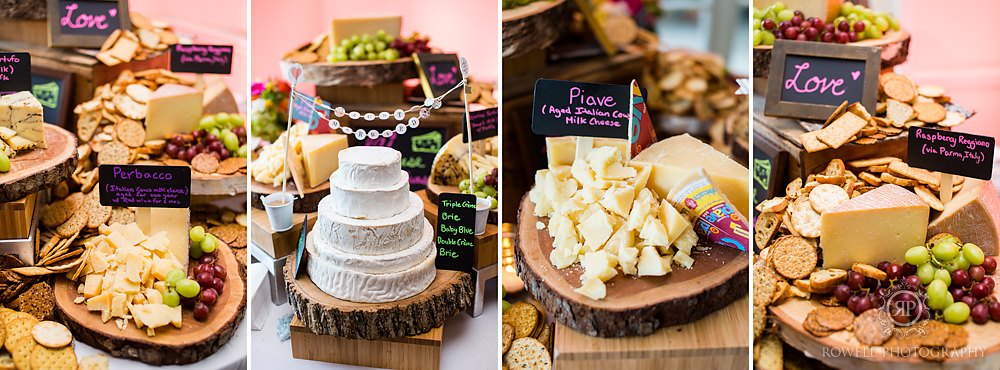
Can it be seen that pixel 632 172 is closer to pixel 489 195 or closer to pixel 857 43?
pixel 489 195

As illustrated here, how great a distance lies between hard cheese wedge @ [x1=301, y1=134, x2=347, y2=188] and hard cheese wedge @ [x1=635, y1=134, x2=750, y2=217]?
36.4 inches

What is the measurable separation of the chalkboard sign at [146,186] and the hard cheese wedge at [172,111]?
0.75 meters

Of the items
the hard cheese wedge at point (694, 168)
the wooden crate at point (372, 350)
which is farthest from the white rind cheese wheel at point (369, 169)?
the hard cheese wedge at point (694, 168)

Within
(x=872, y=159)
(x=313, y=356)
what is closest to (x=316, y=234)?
(x=313, y=356)

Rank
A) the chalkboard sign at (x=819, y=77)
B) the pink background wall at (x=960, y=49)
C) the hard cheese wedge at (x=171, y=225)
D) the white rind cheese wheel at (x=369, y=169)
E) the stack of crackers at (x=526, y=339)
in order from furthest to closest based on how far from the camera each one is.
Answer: the pink background wall at (x=960, y=49), the chalkboard sign at (x=819, y=77), the hard cheese wedge at (x=171, y=225), the stack of crackers at (x=526, y=339), the white rind cheese wheel at (x=369, y=169)

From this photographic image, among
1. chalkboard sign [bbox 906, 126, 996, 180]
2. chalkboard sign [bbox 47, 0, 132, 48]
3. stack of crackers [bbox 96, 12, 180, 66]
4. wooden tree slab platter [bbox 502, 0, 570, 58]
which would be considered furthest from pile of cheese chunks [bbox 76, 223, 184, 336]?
chalkboard sign [bbox 906, 126, 996, 180]

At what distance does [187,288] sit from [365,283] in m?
0.58

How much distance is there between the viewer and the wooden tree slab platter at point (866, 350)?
187cm

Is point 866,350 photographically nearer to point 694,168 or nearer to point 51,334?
point 694,168

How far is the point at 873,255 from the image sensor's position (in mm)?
2146

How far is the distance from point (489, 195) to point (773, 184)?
1.01 metres

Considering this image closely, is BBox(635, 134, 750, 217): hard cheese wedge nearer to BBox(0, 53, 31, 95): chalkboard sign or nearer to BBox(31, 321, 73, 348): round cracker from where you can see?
BBox(31, 321, 73, 348): round cracker

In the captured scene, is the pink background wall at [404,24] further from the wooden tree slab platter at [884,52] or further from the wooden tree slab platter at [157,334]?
the wooden tree slab platter at [884,52]

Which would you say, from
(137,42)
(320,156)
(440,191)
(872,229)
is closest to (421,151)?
(440,191)
